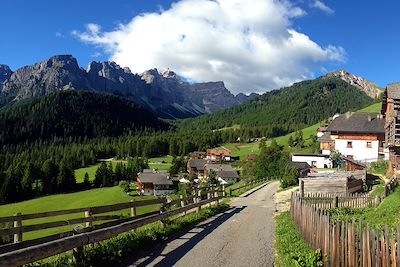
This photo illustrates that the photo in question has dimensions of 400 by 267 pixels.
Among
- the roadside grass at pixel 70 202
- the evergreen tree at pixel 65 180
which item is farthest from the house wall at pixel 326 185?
the evergreen tree at pixel 65 180

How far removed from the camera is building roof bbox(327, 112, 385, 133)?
3127 inches

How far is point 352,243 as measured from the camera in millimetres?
10352

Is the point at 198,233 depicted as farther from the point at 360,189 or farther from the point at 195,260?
the point at 360,189

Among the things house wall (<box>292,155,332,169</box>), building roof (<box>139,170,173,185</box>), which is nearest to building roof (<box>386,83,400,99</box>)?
house wall (<box>292,155,332,169</box>)

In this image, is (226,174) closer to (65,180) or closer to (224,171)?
(224,171)

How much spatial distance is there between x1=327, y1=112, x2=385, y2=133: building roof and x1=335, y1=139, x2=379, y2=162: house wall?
198cm

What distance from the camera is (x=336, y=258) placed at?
1123cm

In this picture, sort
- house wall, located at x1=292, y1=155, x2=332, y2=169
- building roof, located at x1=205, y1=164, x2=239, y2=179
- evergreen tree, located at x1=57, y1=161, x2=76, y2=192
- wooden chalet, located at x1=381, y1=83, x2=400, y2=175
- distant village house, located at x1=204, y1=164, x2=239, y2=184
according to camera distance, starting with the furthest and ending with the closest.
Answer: evergreen tree, located at x1=57, y1=161, x2=76, y2=192
building roof, located at x1=205, y1=164, x2=239, y2=179
distant village house, located at x1=204, y1=164, x2=239, y2=184
house wall, located at x1=292, y1=155, x2=332, y2=169
wooden chalet, located at x1=381, y1=83, x2=400, y2=175

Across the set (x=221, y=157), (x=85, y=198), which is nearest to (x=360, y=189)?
(x=85, y=198)

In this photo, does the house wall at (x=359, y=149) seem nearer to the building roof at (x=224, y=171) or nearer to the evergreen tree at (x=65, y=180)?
the building roof at (x=224, y=171)

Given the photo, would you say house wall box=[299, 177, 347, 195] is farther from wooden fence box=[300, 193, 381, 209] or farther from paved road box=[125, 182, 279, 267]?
paved road box=[125, 182, 279, 267]

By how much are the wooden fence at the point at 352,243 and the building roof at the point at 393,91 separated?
31.4 meters

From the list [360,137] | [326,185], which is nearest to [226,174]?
[360,137]

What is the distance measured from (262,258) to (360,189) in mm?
29266
